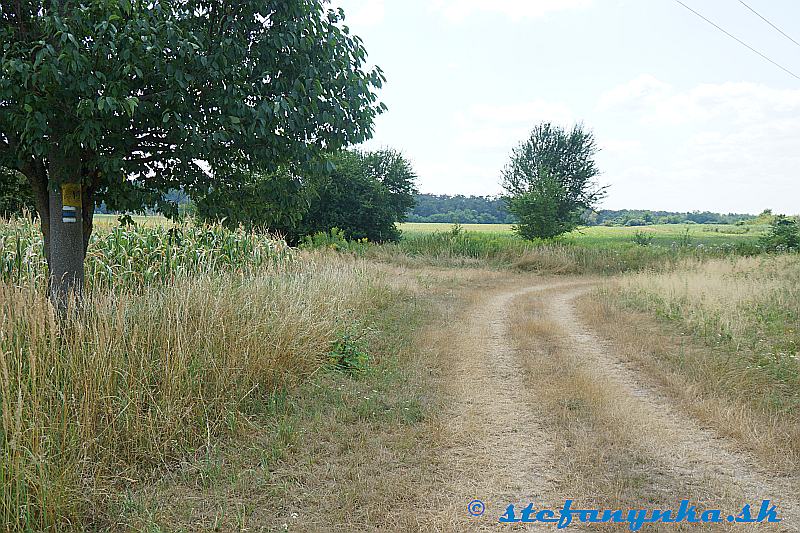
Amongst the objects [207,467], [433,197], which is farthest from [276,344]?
[433,197]

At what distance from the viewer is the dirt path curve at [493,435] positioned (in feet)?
14.5

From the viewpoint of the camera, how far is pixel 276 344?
6586mm

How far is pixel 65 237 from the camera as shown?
19.8 feet

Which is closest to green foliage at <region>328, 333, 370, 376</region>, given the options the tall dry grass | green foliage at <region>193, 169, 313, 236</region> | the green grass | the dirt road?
the tall dry grass

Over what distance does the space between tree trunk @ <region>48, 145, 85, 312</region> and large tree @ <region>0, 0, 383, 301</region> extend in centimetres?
1

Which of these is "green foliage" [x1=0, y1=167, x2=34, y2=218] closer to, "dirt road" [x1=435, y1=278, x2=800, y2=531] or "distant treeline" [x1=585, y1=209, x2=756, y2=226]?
"dirt road" [x1=435, y1=278, x2=800, y2=531]

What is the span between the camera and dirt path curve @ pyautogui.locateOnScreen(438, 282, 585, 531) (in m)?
4.41

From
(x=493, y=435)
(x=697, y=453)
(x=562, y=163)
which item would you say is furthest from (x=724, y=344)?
(x=562, y=163)

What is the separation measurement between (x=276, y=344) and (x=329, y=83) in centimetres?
284

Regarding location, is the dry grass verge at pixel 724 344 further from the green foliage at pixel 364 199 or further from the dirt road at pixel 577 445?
the green foliage at pixel 364 199

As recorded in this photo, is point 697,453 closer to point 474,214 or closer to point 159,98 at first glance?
point 159,98

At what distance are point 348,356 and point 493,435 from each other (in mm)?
2741

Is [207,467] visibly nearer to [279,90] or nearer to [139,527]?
[139,527]

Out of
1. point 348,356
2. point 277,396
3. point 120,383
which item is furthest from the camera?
point 348,356
